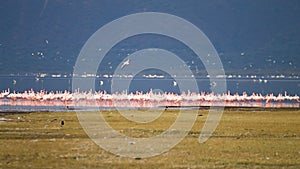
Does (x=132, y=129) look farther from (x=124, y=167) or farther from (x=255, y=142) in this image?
(x=124, y=167)

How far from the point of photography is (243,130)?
3466 cm

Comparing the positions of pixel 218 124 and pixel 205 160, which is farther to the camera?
pixel 218 124

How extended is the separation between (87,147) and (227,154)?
564 cm

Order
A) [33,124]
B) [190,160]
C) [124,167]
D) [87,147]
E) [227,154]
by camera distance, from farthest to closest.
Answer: [33,124] < [87,147] < [227,154] < [190,160] < [124,167]

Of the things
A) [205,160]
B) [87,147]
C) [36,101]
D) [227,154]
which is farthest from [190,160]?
[36,101]

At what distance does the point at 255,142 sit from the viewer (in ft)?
93.4

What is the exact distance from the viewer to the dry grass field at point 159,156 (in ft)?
71.3

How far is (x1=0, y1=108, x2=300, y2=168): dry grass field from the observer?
71.3 ft

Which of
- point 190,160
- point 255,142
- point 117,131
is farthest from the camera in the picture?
point 117,131

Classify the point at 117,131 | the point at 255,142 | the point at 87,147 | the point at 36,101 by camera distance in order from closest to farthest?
the point at 87,147 → the point at 255,142 → the point at 117,131 → the point at 36,101

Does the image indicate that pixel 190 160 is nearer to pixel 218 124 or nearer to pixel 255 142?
pixel 255 142

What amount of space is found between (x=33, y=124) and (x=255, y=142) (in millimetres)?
14378

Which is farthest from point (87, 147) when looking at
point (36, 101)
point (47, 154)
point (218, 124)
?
point (36, 101)

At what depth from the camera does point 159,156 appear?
77.7 feet
